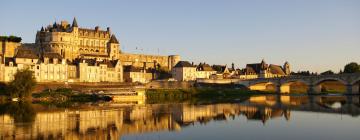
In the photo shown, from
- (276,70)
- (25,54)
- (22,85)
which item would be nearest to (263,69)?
(276,70)

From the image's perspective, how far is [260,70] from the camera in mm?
124438

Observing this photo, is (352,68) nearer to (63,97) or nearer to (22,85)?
(63,97)

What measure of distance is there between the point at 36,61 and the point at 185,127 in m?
49.3

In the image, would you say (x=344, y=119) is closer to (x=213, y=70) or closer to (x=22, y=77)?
(x=22, y=77)

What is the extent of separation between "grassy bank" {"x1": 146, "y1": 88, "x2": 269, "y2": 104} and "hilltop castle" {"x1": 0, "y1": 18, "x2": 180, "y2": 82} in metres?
16.8

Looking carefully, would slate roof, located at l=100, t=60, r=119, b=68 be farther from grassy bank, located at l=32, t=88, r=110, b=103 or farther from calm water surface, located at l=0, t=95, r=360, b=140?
calm water surface, located at l=0, t=95, r=360, b=140

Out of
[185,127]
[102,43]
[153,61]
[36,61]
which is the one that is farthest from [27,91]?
[153,61]

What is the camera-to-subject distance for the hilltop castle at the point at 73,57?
247 feet

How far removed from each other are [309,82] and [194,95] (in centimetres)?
2859

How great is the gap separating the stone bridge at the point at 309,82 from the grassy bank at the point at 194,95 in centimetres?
1333

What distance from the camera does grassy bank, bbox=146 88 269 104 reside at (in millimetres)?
68938

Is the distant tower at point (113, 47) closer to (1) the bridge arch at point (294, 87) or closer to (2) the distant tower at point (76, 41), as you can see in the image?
(2) the distant tower at point (76, 41)

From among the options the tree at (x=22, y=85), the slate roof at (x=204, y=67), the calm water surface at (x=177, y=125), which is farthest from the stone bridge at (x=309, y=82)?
the tree at (x=22, y=85)

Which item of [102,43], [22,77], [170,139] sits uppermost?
[102,43]
